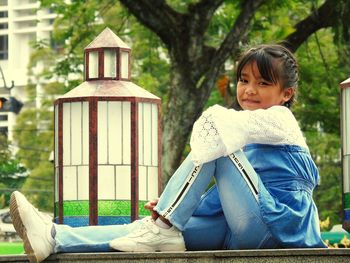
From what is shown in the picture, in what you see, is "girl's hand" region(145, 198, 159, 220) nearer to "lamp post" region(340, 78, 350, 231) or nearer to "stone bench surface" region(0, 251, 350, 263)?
"stone bench surface" region(0, 251, 350, 263)

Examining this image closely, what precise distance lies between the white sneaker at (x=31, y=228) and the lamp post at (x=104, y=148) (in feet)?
16.7

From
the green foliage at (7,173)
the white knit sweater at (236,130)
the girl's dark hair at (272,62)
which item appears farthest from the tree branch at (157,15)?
the green foliage at (7,173)

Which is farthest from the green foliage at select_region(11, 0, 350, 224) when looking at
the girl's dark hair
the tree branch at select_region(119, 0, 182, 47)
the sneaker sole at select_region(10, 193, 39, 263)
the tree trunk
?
the sneaker sole at select_region(10, 193, 39, 263)

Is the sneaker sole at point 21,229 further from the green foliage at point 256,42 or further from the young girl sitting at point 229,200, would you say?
the green foliage at point 256,42

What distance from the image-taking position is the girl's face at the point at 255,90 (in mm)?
6973

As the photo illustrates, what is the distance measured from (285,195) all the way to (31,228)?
43.2 inches

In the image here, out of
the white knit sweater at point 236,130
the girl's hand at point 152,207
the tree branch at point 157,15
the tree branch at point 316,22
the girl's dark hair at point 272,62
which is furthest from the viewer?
the tree branch at point 316,22

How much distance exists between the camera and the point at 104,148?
11906 millimetres

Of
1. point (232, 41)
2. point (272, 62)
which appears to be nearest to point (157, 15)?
Answer: point (232, 41)

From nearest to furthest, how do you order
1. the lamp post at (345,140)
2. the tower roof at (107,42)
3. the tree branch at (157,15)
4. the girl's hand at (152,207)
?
the girl's hand at (152,207) < the lamp post at (345,140) < the tower roof at (107,42) < the tree branch at (157,15)

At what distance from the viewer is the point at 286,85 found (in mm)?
7039

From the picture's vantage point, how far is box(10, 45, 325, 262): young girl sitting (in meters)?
6.51

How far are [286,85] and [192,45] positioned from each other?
12072 mm

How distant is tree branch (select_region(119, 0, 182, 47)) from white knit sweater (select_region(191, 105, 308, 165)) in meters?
12.0
